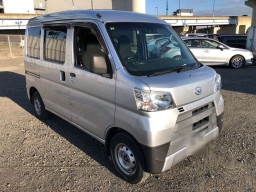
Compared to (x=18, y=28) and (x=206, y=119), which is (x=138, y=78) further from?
(x=18, y=28)

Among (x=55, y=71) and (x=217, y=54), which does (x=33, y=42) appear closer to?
(x=55, y=71)

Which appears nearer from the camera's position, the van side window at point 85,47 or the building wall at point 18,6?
the van side window at point 85,47

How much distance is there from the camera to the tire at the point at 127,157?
265cm

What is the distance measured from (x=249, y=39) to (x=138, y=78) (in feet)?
47.8

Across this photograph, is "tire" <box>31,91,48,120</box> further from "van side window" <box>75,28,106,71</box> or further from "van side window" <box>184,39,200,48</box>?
"van side window" <box>184,39,200,48</box>

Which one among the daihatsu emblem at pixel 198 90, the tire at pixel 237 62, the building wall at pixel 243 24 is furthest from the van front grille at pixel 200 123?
the building wall at pixel 243 24

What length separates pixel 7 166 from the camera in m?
3.41

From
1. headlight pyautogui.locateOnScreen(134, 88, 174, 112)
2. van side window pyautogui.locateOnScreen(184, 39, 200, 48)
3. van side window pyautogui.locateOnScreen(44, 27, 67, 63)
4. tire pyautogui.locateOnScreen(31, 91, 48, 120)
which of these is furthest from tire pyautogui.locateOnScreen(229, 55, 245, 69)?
headlight pyautogui.locateOnScreen(134, 88, 174, 112)

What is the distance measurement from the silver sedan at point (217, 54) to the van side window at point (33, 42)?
822cm

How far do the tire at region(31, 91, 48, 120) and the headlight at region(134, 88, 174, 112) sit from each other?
3000mm

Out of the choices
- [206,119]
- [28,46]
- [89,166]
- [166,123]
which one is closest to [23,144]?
[89,166]

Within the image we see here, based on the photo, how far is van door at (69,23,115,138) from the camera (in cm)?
285

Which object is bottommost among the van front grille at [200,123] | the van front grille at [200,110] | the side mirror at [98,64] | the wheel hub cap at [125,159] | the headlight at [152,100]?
the wheel hub cap at [125,159]

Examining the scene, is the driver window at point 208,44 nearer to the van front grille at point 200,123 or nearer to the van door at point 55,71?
the van door at point 55,71
